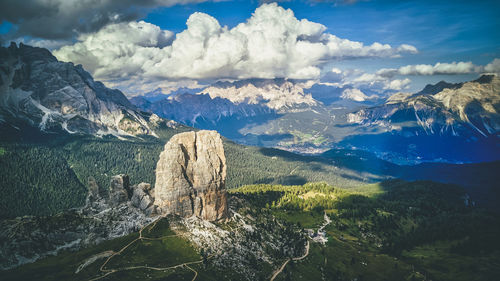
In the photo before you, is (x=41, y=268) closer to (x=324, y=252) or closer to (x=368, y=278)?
(x=324, y=252)

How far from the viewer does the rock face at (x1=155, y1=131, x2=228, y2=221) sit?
132 metres

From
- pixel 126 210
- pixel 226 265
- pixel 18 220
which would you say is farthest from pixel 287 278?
pixel 18 220

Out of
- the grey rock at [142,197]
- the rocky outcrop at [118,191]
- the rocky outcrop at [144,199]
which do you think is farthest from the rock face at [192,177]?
the rocky outcrop at [118,191]

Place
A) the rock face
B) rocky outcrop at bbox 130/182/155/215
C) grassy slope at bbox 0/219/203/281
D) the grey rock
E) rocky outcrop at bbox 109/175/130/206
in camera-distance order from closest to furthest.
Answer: grassy slope at bbox 0/219/203/281 → rocky outcrop at bbox 130/182/155/215 → the rock face → the grey rock → rocky outcrop at bbox 109/175/130/206

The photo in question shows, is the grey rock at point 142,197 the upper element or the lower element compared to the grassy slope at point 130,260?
upper

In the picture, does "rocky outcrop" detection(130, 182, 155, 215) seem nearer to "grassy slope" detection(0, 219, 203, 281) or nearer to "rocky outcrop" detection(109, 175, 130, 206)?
"rocky outcrop" detection(109, 175, 130, 206)

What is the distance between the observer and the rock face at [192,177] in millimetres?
131625

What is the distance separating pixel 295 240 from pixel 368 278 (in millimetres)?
38785

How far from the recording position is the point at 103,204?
141 meters

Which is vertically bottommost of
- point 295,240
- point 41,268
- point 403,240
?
point 403,240

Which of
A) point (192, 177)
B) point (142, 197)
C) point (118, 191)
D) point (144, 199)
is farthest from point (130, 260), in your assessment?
point (192, 177)

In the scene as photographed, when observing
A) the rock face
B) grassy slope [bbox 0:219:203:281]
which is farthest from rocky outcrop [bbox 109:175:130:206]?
grassy slope [bbox 0:219:203:281]

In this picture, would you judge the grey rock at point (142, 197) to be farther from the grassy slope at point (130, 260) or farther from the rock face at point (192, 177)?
the grassy slope at point (130, 260)

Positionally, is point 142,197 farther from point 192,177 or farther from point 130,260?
point 130,260
